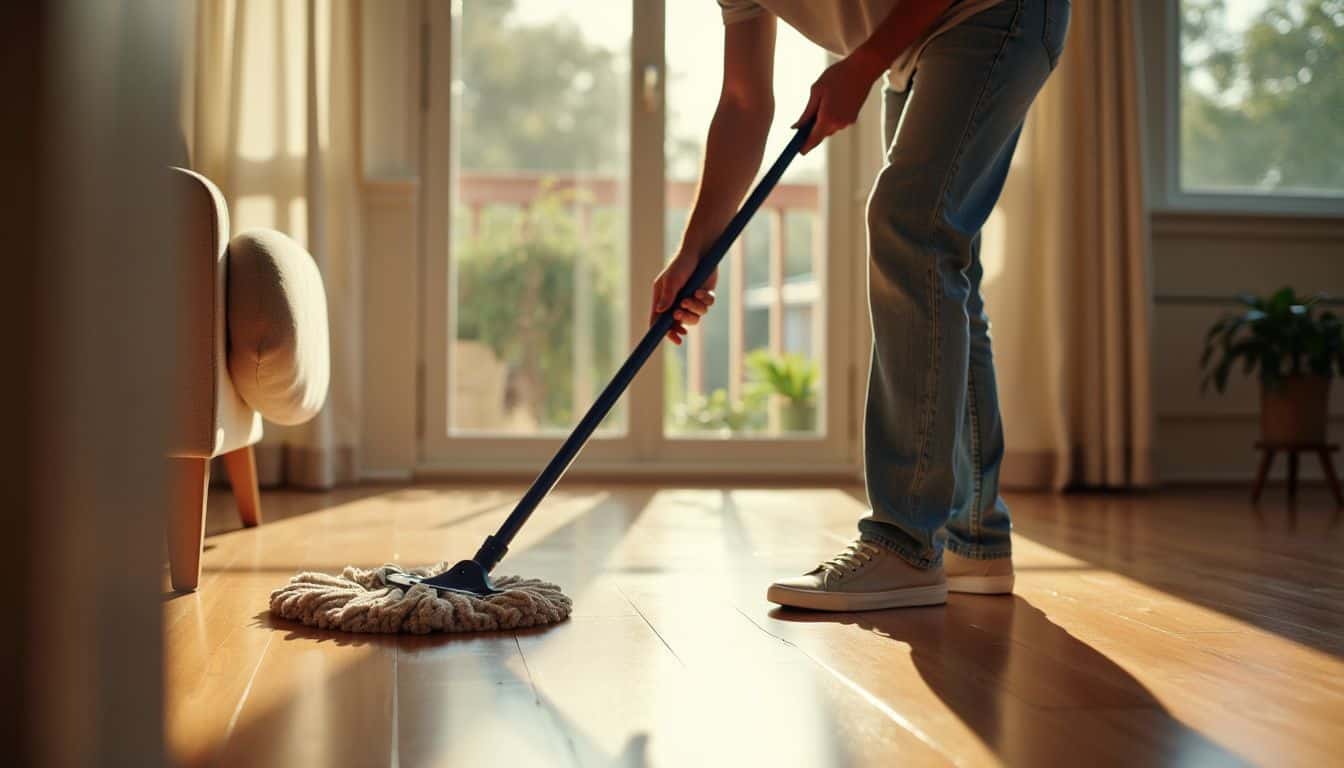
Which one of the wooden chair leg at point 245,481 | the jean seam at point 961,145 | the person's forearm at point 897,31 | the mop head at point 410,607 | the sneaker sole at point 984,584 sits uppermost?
the person's forearm at point 897,31

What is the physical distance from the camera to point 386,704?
3.19ft

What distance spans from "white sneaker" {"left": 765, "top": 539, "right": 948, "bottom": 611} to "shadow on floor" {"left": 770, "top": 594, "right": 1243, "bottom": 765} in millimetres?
14

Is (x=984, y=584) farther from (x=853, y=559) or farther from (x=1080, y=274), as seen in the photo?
(x=1080, y=274)

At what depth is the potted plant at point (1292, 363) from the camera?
3068 mm

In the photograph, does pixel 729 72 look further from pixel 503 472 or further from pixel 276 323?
pixel 503 472

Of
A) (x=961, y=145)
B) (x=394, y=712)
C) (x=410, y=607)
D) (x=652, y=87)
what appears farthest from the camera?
(x=652, y=87)

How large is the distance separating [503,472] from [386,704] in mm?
2356

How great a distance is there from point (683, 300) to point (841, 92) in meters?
0.31

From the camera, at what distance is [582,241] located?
11.5ft

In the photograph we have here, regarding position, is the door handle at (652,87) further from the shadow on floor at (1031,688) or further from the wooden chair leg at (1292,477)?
the shadow on floor at (1031,688)

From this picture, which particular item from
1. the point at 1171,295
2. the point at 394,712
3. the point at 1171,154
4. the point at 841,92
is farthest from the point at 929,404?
the point at 1171,154

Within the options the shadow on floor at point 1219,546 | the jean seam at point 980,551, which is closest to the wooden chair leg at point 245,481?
the jean seam at point 980,551

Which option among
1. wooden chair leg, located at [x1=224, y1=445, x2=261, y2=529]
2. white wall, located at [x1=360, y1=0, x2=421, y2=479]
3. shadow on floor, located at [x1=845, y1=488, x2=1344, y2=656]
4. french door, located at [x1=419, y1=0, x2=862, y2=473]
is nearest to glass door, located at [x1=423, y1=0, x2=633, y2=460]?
french door, located at [x1=419, y1=0, x2=862, y2=473]

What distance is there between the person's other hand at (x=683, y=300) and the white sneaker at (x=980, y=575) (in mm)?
439
